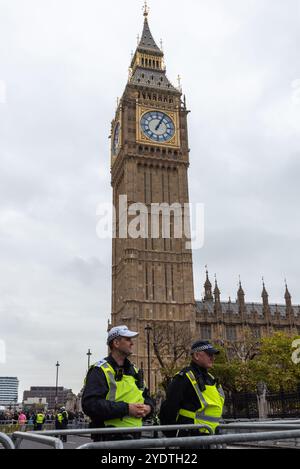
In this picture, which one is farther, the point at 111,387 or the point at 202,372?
the point at 202,372

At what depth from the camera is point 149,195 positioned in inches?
2490

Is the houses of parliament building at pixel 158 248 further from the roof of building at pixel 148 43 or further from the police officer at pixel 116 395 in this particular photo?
the police officer at pixel 116 395

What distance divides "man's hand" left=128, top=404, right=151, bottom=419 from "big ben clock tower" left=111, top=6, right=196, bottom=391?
165 ft

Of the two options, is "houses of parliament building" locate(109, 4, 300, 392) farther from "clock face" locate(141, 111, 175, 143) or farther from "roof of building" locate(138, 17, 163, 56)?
"roof of building" locate(138, 17, 163, 56)

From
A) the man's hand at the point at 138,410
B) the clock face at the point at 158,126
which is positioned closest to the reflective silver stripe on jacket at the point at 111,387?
the man's hand at the point at 138,410

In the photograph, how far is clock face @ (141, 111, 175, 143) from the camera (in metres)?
65.7

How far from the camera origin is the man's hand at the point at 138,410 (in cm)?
418

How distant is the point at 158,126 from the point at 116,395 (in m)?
64.3

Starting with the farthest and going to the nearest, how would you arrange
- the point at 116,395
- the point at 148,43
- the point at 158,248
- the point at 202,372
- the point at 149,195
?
the point at 148,43
the point at 149,195
the point at 158,248
the point at 202,372
the point at 116,395

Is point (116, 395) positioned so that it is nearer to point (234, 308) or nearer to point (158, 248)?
point (158, 248)

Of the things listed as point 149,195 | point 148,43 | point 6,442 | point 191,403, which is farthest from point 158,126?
point 6,442
